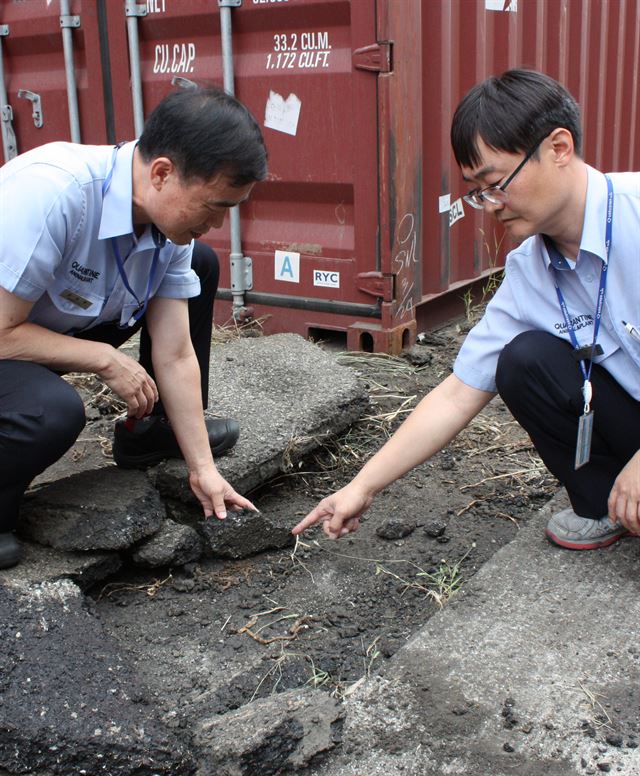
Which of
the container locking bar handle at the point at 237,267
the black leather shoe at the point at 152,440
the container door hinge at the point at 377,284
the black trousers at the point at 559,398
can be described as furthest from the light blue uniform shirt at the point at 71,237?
the container locking bar handle at the point at 237,267

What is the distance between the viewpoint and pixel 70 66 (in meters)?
4.86

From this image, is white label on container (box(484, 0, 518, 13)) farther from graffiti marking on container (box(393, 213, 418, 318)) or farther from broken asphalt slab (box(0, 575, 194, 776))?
broken asphalt slab (box(0, 575, 194, 776))

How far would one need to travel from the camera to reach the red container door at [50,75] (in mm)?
4793

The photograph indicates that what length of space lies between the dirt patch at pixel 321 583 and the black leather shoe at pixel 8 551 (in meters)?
0.25

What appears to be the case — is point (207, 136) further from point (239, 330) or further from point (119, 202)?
point (239, 330)

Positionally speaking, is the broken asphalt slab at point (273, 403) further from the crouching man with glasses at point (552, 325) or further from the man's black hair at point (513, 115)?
the man's black hair at point (513, 115)

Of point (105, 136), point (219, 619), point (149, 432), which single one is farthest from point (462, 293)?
point (219, 619)

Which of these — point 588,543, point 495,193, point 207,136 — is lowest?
point 588,543

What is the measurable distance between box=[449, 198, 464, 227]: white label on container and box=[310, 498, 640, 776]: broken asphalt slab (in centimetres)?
246

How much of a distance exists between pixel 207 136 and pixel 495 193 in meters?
0.69

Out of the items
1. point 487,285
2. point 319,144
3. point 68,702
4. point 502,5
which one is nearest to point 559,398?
point 68,702

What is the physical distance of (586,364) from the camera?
2492 millimetres

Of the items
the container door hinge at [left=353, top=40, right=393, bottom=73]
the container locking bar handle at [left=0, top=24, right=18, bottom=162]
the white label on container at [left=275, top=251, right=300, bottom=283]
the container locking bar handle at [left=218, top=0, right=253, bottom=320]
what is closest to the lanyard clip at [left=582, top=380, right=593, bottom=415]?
the container door hinge at [left=353, top=40, right=393, bottom=73]

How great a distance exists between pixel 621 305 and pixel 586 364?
8.1 inches
